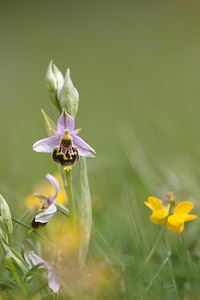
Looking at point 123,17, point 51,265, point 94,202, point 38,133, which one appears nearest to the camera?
point 51,265

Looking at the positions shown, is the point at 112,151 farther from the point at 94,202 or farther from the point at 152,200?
the point at 152,200

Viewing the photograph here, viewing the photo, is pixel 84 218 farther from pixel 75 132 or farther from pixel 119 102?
pixel 119 102

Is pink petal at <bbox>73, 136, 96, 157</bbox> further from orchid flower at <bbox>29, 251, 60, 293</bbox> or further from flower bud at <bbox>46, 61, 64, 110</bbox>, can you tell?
orchid flower at <bbox>29, 251, 60, 293</bbox>

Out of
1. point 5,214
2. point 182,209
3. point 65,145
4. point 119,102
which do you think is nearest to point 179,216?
point 182,209

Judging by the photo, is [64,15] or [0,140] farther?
[64,15]

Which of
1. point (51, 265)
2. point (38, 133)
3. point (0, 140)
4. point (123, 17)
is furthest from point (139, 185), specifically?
point (123, 17)

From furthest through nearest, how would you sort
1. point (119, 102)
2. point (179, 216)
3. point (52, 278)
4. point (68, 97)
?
1. point (119, 102)
2. point (68, 97)
3. point (179, 216)
4. point (52, 278)
